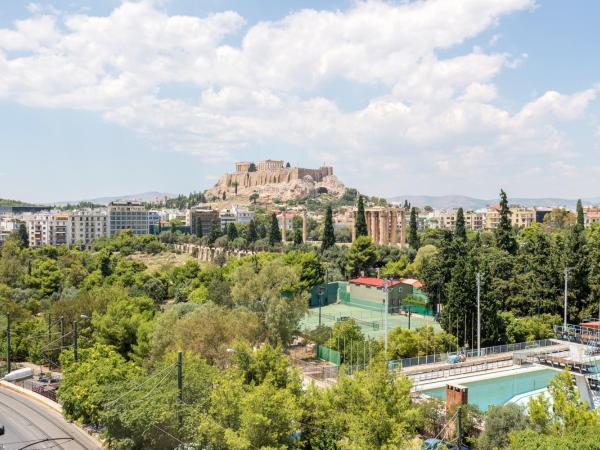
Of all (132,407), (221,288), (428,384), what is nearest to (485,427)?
(428,384)

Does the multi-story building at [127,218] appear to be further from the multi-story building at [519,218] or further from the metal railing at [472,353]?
→ the metal railing at [472,353]

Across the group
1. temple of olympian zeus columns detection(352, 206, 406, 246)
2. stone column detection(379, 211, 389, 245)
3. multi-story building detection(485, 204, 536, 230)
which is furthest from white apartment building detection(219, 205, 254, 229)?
stone column detection(379, 211, 389, 245)

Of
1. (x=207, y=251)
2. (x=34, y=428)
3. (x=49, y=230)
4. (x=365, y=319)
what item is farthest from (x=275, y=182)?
(x=34, y=428)

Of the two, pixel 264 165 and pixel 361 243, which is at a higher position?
pixel 264 165

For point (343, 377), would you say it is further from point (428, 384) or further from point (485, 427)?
point (428, 384)

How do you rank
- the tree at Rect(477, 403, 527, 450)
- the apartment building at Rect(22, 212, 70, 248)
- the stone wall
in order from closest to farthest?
the tree at Rect(477, 403, 527, 450) < the stone wall < the apartment building at Rect(22, 212, 70, 248)

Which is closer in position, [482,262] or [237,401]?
[237,401]

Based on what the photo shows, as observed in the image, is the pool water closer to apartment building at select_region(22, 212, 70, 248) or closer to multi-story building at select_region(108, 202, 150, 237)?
apartment building at select_region(22, 212, 70, 248)
